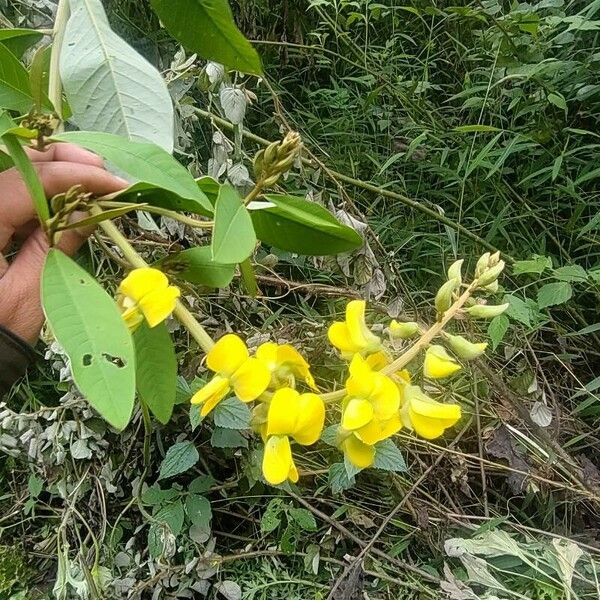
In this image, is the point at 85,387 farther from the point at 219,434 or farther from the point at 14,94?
the point at 219,434

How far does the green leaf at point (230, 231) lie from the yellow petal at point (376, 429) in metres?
0.12

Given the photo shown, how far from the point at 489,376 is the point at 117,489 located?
62 centimetres

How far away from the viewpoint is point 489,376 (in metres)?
1.03

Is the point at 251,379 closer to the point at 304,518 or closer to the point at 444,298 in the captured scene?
the point at 444,298

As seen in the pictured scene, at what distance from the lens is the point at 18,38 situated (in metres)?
0.55

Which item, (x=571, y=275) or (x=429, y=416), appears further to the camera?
(x=571, y=275)

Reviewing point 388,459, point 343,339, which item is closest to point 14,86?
point 343,339

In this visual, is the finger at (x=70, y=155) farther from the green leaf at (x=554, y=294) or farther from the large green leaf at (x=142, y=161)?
the green leaf at (x=554, y=294)

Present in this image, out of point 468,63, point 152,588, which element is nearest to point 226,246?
point 152,588

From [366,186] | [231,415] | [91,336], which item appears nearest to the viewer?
[91,336]

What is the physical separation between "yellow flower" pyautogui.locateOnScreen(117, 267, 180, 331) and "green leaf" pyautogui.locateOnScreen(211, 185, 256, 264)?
5cm

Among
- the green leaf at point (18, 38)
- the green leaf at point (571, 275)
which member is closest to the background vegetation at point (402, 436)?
the green leaf at point (571, 275)

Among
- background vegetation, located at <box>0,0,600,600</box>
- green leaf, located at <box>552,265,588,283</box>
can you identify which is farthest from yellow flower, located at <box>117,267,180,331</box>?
green leaf, located at <box>552,265,588,283</box>

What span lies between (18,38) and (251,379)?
1.13ft
